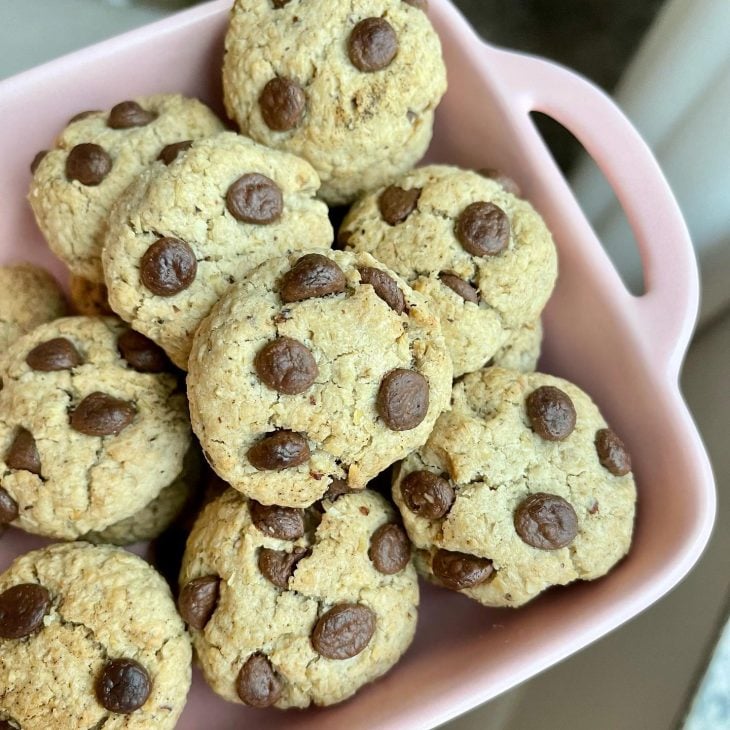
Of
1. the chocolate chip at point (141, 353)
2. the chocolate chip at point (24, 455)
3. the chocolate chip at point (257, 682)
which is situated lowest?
the chocolate chip at point (257, 682)

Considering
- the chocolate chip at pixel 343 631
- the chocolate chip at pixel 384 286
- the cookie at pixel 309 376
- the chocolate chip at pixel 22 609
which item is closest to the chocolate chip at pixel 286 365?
the cookie at pixel 309 376

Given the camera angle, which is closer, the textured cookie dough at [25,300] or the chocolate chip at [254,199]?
the chocolate chip at [254,199]

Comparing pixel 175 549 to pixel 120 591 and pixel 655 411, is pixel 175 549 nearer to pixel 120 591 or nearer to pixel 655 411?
pixel 120 591

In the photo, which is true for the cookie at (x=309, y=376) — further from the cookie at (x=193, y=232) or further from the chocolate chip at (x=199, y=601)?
the chocolate chip at (x=199, y=601)

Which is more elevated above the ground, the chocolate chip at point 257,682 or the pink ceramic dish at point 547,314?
the pink ceramic dish at point 547,314

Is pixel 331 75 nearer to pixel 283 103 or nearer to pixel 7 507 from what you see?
pixel 283 103

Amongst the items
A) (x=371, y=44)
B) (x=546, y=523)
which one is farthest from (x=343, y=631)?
(x=371, y=44)
